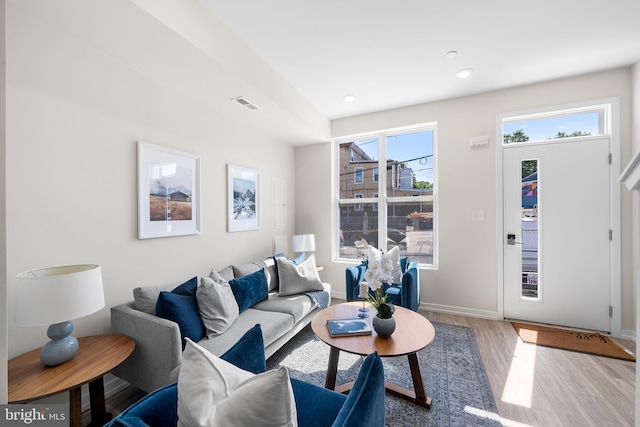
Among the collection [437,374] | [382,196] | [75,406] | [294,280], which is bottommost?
[437,374]

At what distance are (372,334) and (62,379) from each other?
67.9 inches

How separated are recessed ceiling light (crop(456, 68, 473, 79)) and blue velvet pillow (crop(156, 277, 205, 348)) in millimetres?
3331

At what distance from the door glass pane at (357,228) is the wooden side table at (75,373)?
3017 mm

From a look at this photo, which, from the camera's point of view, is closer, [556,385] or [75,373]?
[75,373]

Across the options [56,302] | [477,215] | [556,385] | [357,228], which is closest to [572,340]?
[556,385]

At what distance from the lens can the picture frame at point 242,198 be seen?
3104 millimetres

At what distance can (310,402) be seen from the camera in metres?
1.19

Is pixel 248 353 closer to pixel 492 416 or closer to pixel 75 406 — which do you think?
pixel 75 406

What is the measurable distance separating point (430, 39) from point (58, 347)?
333 cm

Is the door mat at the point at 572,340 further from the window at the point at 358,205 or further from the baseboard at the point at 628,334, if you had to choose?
the window at the point at 358,205

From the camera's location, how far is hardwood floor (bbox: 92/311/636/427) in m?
1.71

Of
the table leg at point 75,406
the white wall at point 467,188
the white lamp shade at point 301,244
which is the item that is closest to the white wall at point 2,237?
the table leg at point 75,406

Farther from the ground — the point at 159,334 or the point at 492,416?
the point at 159,334

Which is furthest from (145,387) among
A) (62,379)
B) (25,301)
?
(25,301)
